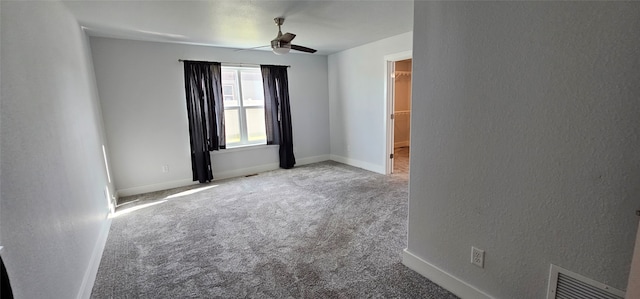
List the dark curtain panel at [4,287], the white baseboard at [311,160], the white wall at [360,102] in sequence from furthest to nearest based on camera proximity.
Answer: the white baseboard at [311,160], the white wall at [360,102], the dark curtain panel at [4,287]

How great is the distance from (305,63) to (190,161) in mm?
2780

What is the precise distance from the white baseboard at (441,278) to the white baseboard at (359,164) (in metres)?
2.76

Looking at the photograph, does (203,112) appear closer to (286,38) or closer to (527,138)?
(286,38)

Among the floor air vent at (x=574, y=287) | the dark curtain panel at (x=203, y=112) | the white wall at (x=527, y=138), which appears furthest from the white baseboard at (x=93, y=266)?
the floor air vent at (x=574, y=287)

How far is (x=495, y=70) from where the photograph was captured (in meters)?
1.51

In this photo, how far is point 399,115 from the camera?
6895 mm

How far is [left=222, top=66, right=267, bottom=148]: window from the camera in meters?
4.89

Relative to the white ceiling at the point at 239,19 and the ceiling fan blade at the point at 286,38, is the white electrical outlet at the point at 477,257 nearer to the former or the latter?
the white ceiling at the point at 239,19

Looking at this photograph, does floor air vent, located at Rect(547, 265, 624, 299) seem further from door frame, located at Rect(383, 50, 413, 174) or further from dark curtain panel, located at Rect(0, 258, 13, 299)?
door frame, located at Rect(383, 50, 413, 174)

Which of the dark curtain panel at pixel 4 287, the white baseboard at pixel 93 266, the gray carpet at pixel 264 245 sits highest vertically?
the dark curtain panel at pixel 4 287

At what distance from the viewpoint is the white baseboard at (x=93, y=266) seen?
1.93 m

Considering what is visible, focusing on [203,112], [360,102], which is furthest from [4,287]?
[360,102]

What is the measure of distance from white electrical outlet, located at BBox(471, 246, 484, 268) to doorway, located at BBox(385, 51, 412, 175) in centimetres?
309

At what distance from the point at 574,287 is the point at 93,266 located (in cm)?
313
